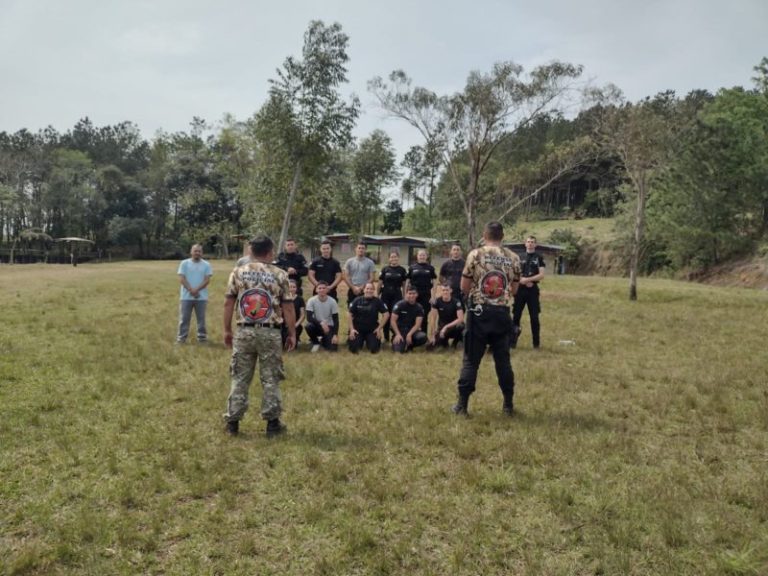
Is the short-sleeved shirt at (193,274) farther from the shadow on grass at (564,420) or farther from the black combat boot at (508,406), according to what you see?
the shadow on grass at (564,420)

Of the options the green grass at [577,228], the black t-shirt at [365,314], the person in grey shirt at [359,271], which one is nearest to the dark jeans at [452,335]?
the black t-shirt at [365,314]

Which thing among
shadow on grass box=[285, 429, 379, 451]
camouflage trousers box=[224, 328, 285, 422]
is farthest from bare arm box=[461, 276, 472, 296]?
camouflage trousers box=[224, 328, 285, 422]

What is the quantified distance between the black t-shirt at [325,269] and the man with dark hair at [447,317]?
6.49 feet

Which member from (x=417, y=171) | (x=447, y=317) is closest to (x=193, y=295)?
(x=447, y=317)

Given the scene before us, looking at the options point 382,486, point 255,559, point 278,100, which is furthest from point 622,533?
point 278,100

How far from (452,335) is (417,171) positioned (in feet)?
205

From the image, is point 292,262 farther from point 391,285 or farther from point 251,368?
point 251,368

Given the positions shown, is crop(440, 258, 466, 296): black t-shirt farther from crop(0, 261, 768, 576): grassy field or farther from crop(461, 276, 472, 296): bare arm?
crop(461, 276, 472, 296): bare arm

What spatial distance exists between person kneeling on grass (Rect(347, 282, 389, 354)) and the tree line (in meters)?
11.7

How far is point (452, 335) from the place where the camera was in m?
9.76

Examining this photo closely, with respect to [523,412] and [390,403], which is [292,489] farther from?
[523,412]

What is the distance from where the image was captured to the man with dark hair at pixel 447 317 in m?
9.59

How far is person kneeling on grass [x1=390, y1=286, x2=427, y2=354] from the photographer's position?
9.62 metres

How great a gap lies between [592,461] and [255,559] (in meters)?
2.92
